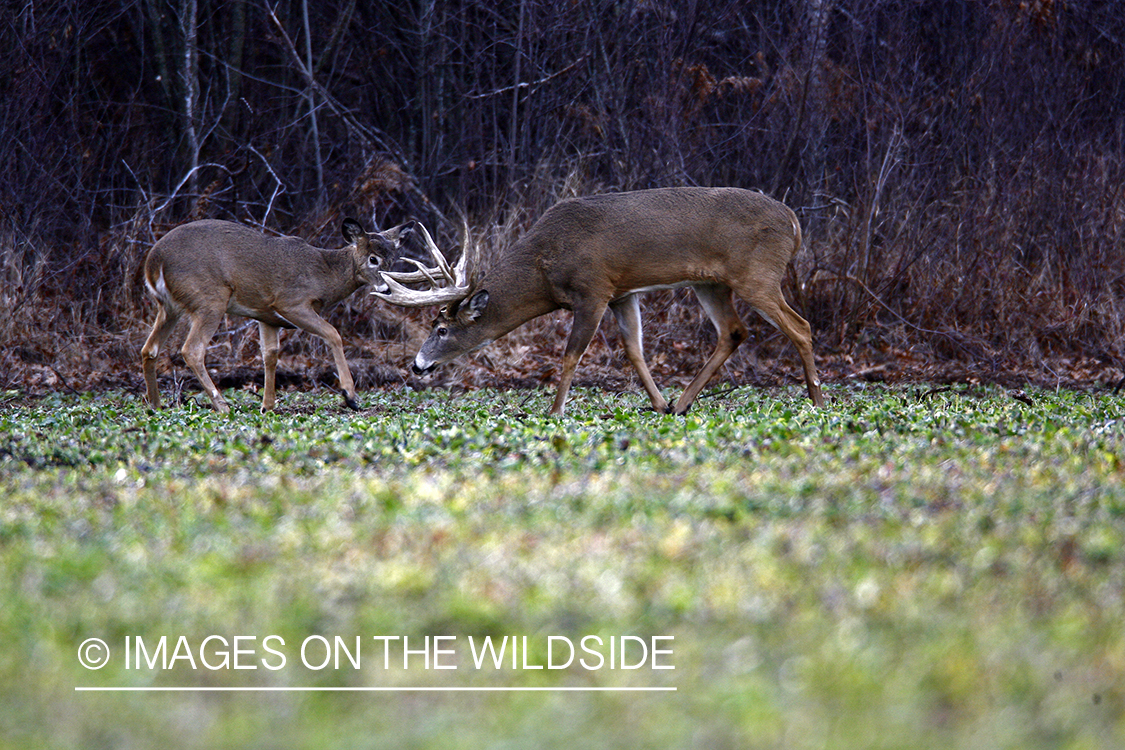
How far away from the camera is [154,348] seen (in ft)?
32.2

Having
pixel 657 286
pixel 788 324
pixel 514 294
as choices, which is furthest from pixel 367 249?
pixel 788 324

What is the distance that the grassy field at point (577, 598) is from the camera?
2.50 metres

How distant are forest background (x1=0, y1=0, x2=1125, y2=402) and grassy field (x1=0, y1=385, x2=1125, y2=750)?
6812mm

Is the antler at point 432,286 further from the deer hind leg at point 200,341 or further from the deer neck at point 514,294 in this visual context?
the deer hind leg at point 200,341

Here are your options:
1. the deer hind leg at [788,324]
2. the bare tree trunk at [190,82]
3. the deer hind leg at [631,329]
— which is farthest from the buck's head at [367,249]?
the bare tree trunk at [190,82]

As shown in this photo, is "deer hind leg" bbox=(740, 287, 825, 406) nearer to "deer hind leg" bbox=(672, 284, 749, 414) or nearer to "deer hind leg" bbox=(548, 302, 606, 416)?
"deer hind leg" bbox=(672, 284, 749, 414)

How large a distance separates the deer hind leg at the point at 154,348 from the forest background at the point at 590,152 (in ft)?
6.10

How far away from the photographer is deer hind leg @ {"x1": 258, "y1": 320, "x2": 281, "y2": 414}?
975 centimetres

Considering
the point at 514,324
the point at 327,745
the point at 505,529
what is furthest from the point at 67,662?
the point at 514,324

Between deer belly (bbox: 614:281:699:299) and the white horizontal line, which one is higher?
the white horizontal line

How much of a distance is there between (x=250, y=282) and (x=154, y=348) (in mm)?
900

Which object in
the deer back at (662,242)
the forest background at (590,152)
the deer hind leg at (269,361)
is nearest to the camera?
the deer back at (662,242)

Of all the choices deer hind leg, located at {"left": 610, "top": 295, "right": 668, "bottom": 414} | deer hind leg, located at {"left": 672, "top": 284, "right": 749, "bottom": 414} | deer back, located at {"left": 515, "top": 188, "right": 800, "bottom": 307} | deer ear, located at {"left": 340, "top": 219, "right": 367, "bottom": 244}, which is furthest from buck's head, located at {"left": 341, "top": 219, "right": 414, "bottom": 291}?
deer hind leg, located at {"left": 672, "top": 284, "right": 749, "bottom": 414}

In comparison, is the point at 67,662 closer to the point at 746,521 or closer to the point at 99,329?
the point at 746,521
